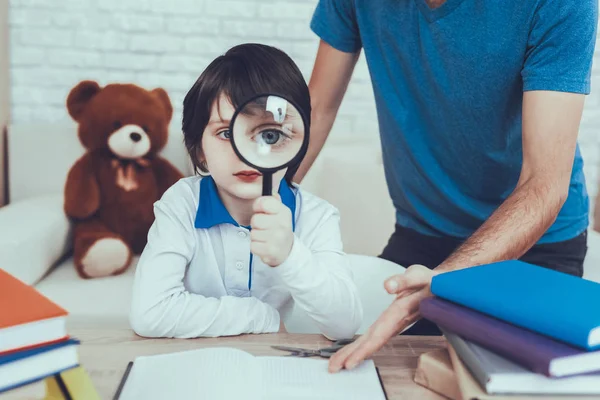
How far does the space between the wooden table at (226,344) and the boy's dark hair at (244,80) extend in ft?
0.96

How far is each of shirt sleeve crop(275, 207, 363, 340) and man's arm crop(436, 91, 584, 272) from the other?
271mm

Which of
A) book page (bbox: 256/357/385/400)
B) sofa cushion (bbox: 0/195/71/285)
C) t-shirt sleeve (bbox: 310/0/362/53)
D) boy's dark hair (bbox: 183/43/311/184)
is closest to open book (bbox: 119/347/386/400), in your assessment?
book page (bbox: 256/357/385/400)

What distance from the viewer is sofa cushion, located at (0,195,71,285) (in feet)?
6.07

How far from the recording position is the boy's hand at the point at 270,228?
0.83m

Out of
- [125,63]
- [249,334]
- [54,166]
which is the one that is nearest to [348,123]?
[125,63]

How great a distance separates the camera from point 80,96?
2.22 meters

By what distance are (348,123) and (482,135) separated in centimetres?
128

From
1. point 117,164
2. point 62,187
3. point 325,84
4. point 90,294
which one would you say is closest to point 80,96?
point 117,164

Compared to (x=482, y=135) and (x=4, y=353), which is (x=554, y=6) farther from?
(x=4, y=353)

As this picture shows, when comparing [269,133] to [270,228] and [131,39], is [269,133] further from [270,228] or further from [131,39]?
[131,39]

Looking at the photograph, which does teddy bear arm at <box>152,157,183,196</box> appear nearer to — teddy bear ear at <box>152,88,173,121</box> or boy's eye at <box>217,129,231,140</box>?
teddy bear ear at <box>152,88,173,121</box>

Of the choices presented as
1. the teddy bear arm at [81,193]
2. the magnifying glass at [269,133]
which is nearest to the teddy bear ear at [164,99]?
the teddy bear arm at [81,193]

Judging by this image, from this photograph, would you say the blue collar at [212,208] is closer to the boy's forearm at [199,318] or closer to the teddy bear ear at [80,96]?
the boy's forearm at [199,318]

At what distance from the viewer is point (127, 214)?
2178mm
